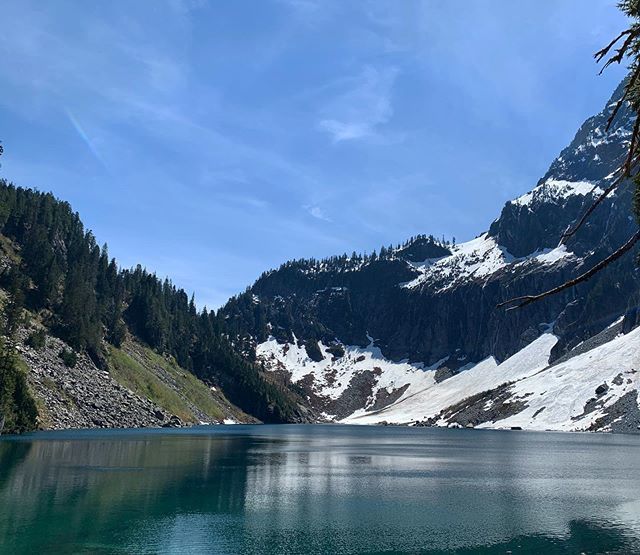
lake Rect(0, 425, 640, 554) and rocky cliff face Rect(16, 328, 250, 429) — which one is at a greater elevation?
rocky cliff face Rect(16, 328, 250, 429)

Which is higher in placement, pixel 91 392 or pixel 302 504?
pixel 91 392

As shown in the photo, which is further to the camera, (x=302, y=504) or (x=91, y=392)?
(x=91, y=392)

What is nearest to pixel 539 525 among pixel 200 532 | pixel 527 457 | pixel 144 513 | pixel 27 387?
pixel 200 532

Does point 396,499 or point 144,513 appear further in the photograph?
point 396,499

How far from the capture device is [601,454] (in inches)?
3974

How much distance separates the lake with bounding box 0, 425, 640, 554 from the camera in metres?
36.0

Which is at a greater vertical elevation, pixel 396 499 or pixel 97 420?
pixel 97 420

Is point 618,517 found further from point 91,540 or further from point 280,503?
point 91,540

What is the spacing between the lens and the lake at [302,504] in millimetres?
35969

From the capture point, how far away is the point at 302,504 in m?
49.2

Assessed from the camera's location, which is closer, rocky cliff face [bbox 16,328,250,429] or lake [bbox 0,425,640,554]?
lake [bbox 0,425,640,554]

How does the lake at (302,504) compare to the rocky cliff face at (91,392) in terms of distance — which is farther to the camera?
the rocky cliff face at (91,392)

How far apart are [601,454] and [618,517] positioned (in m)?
Answer: 63.0

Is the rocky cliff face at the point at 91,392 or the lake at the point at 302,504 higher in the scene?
the rocky cliff face at the point at 91,392
